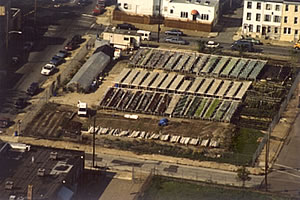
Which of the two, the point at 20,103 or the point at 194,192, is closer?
the point at 194,192

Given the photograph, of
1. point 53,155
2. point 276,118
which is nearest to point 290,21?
point 276,118

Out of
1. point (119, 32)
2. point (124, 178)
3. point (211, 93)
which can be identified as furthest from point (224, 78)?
point (124, 178)

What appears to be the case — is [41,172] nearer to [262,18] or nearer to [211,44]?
[211,44]

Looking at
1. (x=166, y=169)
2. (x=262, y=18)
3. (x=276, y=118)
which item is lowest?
(x=166, y=169)

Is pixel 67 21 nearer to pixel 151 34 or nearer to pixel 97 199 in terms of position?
pixel 151 34

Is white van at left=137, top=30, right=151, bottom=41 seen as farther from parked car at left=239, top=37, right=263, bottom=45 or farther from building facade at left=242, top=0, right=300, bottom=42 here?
building facade at left=242, top=0, right=300, bottom=42

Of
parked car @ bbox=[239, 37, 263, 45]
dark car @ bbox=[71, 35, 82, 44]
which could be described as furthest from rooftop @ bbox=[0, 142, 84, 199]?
parked car @ bbox=[239, 37, 263, 45]
